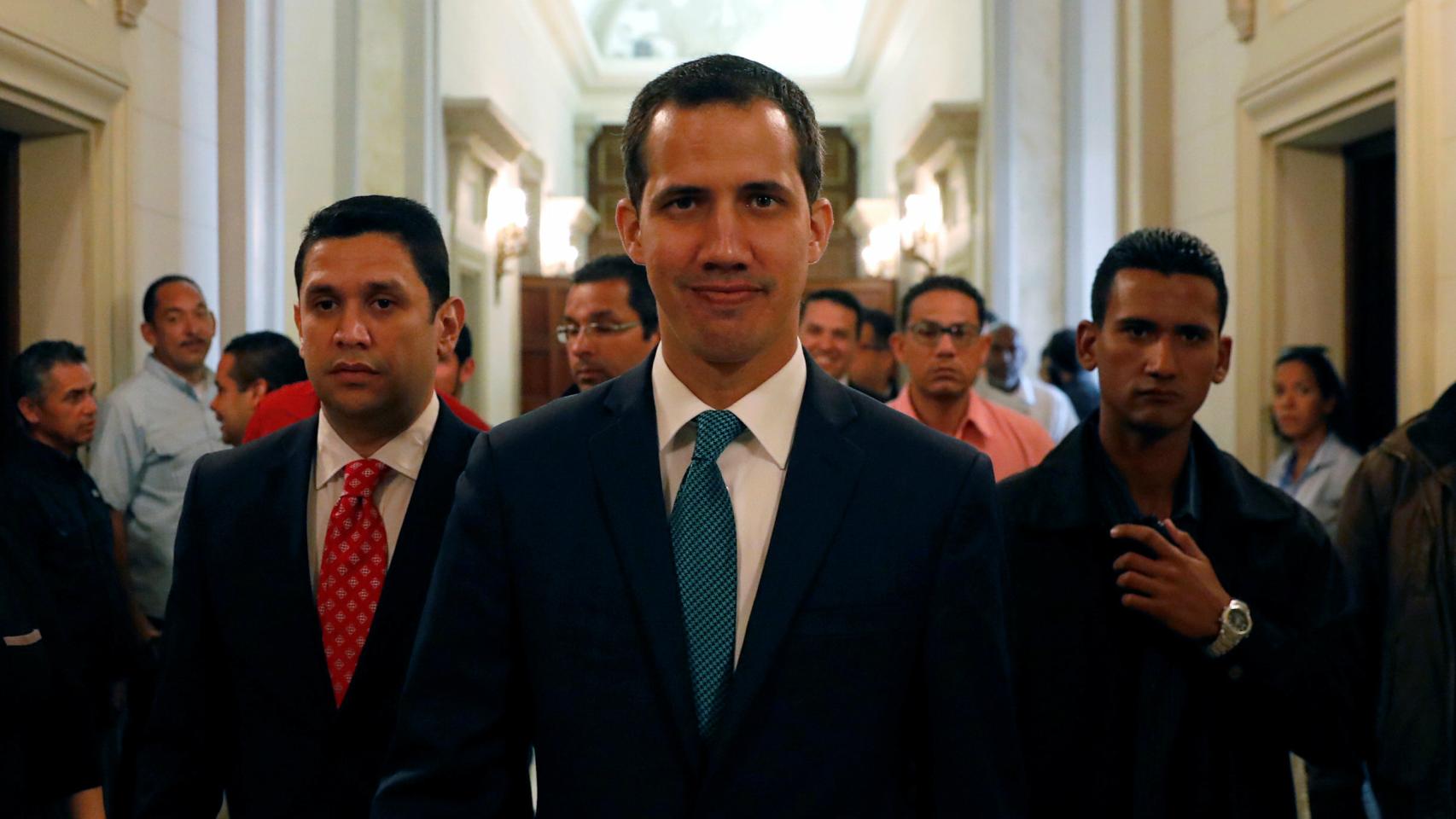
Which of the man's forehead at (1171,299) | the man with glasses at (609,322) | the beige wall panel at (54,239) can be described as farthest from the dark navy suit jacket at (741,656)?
the beige wall panel at (54,239)

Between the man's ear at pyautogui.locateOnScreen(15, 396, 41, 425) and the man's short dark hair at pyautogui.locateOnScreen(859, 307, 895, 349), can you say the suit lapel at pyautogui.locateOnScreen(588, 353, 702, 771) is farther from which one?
the man's short dark hair at pyautogui.locateOnScreen(859, 307, 895, 349)

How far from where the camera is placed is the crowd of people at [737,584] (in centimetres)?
158

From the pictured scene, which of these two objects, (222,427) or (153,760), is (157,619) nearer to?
(222,427)

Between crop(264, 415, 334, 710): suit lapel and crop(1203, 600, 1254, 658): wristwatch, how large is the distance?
4.57ft

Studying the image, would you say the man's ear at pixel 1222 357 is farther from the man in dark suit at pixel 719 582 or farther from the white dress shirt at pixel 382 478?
the white dress shirt at pixel 382 478

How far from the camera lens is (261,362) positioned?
4.59 metres

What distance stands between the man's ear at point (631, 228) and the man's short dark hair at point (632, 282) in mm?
Result: 2138

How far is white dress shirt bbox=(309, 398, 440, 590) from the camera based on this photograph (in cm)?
228

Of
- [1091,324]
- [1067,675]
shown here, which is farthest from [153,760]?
[1091,324]

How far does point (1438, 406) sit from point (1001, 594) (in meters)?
2.04

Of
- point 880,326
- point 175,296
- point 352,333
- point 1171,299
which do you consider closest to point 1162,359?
point 1171,299

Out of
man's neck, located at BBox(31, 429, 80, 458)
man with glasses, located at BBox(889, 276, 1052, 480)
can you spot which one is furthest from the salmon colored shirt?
man's neck, located at BBox(31, 429, 80, 458)

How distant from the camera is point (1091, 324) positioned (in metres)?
2.60

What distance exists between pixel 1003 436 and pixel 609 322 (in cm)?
134
